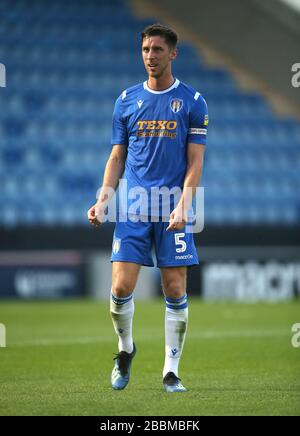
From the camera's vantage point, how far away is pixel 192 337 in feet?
32.4

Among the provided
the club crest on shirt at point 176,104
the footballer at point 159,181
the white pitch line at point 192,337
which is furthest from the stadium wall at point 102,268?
the club crest on shirt at point 176,104

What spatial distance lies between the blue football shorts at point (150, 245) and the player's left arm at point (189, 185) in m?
0.22

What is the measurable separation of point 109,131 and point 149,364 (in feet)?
42.2

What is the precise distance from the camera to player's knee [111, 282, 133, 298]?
227 inches

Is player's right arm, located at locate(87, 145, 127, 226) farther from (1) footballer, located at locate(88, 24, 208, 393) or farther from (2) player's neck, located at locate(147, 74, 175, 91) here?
(2) player's neck, located at locate(147, 74, 175, 91)

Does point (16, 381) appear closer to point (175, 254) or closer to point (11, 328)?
point (175, 254)

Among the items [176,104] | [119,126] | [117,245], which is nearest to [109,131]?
[119,126]

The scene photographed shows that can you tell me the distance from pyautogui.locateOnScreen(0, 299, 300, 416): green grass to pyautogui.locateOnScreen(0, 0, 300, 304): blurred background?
2.47 meters

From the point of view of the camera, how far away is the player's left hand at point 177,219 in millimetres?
5551

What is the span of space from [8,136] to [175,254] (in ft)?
44.9

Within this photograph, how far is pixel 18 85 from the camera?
20.1 metres

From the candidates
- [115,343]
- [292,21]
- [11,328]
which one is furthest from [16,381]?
[292,21]

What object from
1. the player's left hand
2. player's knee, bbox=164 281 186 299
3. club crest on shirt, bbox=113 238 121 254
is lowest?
player's knee, bbox=164 281 186 299

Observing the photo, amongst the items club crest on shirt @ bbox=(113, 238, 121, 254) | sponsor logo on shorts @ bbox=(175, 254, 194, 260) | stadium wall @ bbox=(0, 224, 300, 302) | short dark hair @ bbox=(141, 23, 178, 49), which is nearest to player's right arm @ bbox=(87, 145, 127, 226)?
club crest on shirt @ bbox=(113, 238, 121, 254)
